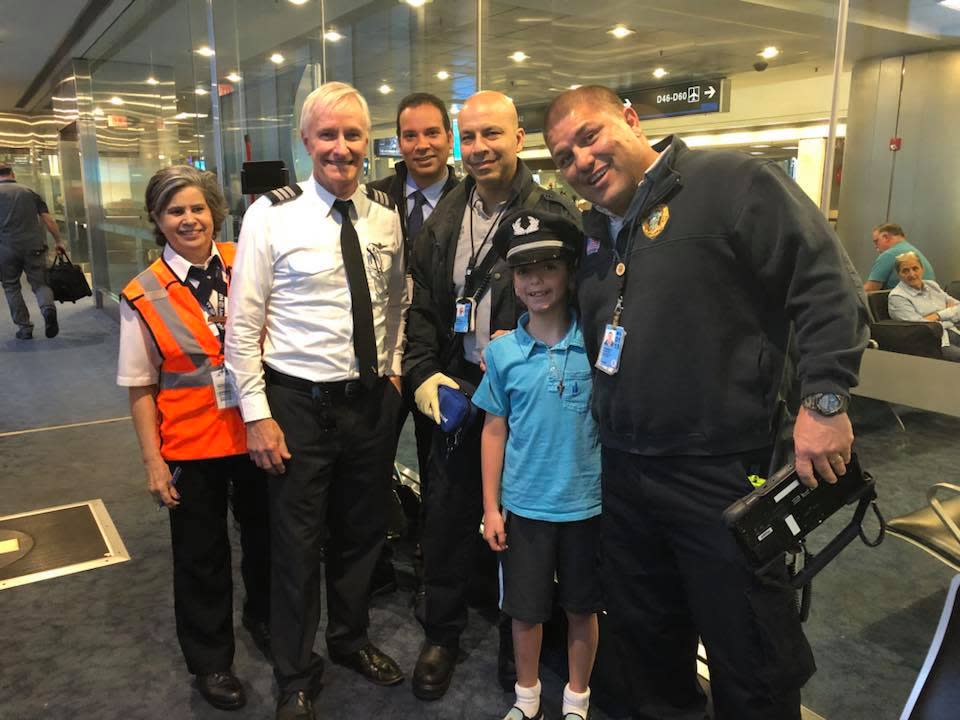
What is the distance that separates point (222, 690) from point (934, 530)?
2.18 metres

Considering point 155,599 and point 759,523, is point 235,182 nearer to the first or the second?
point 155,599

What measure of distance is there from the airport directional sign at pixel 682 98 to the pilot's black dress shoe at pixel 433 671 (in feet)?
6.45

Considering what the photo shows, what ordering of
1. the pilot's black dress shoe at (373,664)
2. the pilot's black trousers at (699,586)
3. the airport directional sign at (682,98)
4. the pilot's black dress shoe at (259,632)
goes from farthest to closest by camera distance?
the airport directional sign at (682,98) < the pilot's black dress shoe at (259,632) < the pilot's black dress shoe at (373,664) < the pilot's black trousers at (699,586)

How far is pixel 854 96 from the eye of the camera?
2.21 m

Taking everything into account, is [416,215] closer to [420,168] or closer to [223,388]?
[420,168]

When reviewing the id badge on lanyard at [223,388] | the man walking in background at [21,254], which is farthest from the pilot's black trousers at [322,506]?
the man walking in background at [21,254]

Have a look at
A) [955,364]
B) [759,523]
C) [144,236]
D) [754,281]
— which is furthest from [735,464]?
[144,236]

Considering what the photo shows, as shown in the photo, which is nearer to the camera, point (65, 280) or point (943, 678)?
point (943, 678)

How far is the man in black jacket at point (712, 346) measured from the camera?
1344 millimetres

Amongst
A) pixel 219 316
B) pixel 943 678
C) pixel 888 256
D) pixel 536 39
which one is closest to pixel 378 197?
pixel 219 316

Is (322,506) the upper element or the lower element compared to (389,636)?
upper

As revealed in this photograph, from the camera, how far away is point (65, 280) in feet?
25.6

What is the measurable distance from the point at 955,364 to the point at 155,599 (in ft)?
9.65

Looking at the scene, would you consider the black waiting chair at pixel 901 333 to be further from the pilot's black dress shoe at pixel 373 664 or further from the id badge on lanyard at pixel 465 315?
the pilot's black dress shoe at pixel 373 664
